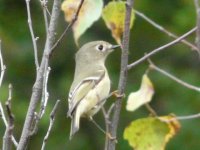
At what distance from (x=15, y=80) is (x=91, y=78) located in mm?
5180

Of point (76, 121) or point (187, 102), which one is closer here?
point (76, 121)

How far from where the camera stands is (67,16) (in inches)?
167

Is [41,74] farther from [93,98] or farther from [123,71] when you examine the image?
[93,98]

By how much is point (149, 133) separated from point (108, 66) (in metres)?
6.19

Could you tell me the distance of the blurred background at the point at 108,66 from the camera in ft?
32.4

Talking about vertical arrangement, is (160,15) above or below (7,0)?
below

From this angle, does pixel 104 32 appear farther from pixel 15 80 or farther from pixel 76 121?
pixel 76 121

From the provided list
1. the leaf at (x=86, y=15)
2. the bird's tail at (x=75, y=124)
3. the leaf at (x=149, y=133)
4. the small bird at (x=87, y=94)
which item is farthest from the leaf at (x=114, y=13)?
the bird's tail at (x=75, y=124)

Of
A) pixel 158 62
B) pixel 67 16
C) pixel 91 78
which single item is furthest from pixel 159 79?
pixel 67 16

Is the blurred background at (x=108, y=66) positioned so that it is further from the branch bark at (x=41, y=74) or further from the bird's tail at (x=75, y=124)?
the branch bark at (x=41, y=74)

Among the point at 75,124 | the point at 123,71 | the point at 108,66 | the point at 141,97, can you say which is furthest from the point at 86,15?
the point at 108,66

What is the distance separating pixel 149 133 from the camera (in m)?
4.11

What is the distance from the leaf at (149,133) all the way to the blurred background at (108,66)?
5517mm

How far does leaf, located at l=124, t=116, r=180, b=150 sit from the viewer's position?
4.11 m
